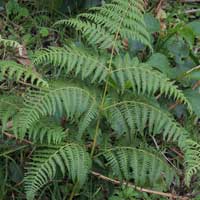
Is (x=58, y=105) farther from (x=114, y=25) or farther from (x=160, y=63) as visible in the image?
(x=160, y=63)

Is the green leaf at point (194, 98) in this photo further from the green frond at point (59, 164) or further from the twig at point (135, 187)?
the green frond at point (59, 164)

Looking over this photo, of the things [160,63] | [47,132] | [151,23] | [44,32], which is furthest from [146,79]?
[44,32]

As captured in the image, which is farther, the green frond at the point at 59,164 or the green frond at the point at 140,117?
the green frond at the point at 140,117

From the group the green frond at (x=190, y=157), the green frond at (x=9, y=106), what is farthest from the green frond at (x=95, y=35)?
the green frond at (x=190, y=157)

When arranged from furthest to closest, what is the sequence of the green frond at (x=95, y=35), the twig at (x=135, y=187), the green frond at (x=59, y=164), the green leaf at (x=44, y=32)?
1. the green leaf at (x=44, y=32)
2. the twig at (x=135, y=187)
3. the green frond at (x=95, y=35)
4. the green frond at (x=59, y=164)

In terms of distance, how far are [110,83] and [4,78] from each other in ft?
3.19

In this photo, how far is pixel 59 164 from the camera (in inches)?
99.1

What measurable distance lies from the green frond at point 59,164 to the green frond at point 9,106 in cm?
23

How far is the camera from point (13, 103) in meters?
2.71

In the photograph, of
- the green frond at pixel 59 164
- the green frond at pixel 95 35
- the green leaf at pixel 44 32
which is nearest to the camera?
the green frond at pixel 59 164

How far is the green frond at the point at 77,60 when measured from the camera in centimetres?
261

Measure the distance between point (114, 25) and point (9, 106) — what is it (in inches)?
26.7

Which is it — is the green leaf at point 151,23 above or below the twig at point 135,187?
above

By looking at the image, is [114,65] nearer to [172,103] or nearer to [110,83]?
[110,83]
